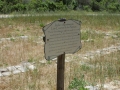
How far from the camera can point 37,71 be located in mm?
4395

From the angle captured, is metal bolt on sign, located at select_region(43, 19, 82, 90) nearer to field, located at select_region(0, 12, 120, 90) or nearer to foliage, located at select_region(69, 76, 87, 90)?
foliage, located at select_region(69, 76, 87, 90)

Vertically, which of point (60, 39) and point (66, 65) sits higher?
point (60, 39)

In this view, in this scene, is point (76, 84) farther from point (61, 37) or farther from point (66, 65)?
point (66, 65)

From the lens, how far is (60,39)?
108 inches

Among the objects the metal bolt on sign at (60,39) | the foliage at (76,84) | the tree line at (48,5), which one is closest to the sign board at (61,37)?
the metal bolt on sign at (60,39)

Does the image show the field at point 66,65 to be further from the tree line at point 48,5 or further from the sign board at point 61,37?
the tree line at point 48,5

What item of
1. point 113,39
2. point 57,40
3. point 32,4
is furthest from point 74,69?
point 32,4

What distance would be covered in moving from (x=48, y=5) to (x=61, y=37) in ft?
69.6

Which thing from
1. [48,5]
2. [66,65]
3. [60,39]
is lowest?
[66,65]

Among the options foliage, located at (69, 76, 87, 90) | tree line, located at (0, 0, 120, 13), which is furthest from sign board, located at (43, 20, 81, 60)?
tree line, located at (0, 0, 120, 13)

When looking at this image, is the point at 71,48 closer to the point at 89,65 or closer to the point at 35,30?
the point at 89,65

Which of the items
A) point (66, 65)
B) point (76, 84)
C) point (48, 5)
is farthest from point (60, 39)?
point (48, 5)

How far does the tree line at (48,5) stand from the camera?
70.4 ft

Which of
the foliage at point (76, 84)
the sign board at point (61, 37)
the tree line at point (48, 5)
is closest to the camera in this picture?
the sign board at point (61, 37)
